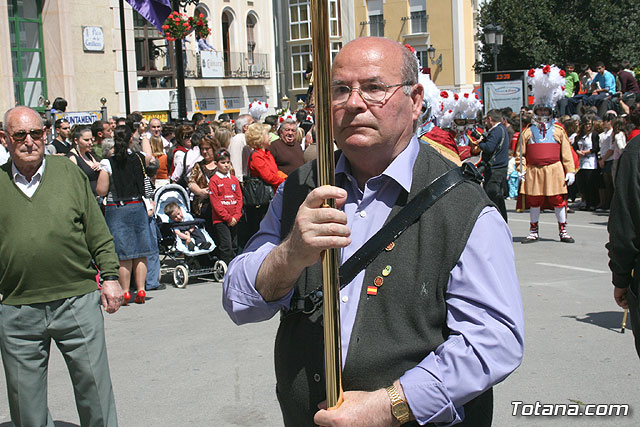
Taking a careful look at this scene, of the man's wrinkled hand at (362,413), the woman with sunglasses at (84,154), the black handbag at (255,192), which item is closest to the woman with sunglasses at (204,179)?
the black handbag at (255,192)

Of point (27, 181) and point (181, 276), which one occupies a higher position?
point (27, 181)

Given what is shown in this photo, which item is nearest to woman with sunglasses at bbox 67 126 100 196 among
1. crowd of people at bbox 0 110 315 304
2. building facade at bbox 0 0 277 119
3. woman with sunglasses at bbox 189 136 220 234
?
crowd of people at bbox 0 110 315 304

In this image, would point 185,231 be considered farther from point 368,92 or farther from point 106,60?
point 106,60

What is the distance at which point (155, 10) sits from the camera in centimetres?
1659

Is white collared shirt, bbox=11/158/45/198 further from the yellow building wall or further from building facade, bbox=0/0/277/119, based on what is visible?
the yellow building wall

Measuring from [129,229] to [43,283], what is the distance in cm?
490

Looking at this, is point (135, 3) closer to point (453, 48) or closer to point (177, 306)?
point (177, 306)

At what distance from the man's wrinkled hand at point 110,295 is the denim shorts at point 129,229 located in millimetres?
4586

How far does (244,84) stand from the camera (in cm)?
3984

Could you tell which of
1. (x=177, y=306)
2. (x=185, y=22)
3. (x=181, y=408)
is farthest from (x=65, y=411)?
(x=185, y=22)

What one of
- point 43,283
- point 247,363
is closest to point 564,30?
point 247,363

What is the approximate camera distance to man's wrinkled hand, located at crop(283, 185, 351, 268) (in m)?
1.80

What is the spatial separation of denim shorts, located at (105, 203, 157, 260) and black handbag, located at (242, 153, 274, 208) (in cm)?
186

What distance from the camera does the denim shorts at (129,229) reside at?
8828 mm
